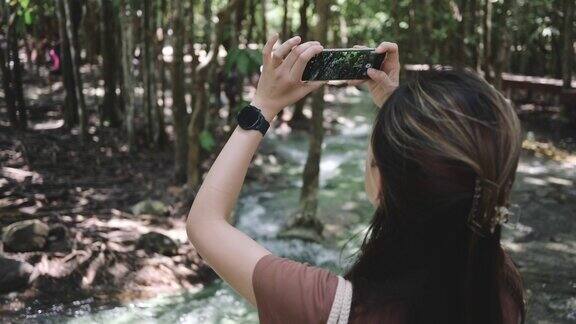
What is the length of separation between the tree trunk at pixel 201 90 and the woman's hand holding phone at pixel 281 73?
451 centimetres

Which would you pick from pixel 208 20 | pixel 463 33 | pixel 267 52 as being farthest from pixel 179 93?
pixel 463 33

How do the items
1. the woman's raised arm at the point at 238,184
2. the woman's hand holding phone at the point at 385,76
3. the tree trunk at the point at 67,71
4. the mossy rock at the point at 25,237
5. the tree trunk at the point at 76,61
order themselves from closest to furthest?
the woman's raised arm at the point at 238,184, the woman's hand holding phone at the point at 385,76, the mossy rock at the point at 25,237, the tree trunk at the point at 76,61, the tree trunk at the point at 67,71

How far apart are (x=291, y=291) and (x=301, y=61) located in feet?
1.53

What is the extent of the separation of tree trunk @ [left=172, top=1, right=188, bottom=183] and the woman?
17.6 feet

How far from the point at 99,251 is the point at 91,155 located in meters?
3.31

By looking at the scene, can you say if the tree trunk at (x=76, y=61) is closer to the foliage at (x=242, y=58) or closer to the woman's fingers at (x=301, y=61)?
the foliage at (x=242, y=58)

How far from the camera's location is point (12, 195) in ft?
19.5

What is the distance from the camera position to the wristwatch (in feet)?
3.82

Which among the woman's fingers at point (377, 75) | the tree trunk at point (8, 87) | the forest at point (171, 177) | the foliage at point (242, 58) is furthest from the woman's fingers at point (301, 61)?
the tree trunk at point (8, 87)

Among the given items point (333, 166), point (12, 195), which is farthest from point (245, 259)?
point (333, 166)

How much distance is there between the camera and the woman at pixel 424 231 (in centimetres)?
95

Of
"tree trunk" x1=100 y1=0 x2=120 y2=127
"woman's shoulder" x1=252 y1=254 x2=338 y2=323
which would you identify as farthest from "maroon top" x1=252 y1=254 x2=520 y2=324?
"tree trunk" x1=100 y1=0 x2=120 y2=127

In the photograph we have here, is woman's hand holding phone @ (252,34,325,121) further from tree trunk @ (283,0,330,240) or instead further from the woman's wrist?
tree trunk @ (283,0,330,240)

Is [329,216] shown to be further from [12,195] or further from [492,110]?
[492,110]
